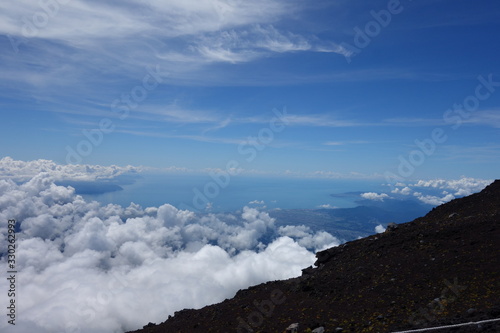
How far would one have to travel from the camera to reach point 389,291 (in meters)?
16.8

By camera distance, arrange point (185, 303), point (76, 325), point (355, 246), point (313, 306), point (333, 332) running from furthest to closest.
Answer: point (76, 325) < point (185, 303) < point (355, 246) < point (313, 306) < point (333, 332)

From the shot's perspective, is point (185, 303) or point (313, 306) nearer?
point (313, 306)

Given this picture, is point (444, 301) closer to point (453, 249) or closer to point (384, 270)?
point (384, 270)

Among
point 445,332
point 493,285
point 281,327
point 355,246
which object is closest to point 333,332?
point 281,327

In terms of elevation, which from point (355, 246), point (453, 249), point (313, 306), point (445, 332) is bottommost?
point (445, 332)

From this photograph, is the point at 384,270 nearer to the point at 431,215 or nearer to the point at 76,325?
the point at 431,215

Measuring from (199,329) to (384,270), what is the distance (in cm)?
1354

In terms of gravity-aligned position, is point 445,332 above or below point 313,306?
below

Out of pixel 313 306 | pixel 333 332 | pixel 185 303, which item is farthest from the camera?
pixel 185 303

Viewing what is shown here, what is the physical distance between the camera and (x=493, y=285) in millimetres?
14484

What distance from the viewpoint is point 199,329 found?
19.6 m

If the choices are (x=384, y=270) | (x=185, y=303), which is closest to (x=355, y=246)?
(x=384, y=270)

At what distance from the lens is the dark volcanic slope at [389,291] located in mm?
13633

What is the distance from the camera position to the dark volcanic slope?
537 inches
